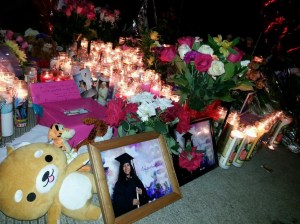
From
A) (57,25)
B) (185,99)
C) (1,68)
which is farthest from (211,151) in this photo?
(57,25)

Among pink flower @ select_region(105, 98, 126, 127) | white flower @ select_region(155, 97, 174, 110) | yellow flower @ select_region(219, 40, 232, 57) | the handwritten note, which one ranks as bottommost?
the handwritten note

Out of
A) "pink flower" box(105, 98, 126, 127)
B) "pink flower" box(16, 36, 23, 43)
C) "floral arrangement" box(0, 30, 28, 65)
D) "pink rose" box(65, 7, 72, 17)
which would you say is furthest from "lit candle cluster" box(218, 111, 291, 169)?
"pink flower" box(16, 36, 23, 43)

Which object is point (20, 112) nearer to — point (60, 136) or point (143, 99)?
point (60, 136)

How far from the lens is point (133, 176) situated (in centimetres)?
108

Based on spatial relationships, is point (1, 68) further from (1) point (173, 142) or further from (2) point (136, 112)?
(1) point (173, 142)

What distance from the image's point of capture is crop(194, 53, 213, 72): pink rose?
1271mm

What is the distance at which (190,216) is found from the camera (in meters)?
1.22

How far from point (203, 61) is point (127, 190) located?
2.59 feet

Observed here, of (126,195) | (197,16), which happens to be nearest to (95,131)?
(126,195)

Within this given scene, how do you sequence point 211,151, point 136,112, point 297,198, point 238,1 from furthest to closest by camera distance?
1. point 238,1
2. point 297,198
3. point 211,151
4. point 136,112

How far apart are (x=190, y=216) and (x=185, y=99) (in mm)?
702

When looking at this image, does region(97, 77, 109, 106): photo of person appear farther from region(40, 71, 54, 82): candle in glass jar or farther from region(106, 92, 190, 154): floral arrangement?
region(106, 92, 190, 154): floral arrangement

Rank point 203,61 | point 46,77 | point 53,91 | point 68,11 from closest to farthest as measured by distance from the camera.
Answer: point 203,61, point 53,91, point 46,77, point 68,11

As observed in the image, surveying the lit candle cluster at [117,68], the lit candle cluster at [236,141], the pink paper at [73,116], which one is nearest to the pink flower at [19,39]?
the lit candle cluster at [117,68]
